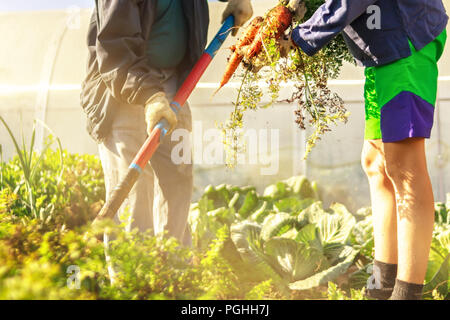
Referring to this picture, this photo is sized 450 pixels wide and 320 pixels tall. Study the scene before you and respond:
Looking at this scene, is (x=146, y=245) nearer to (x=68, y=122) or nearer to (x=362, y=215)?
(x=362, y=215)

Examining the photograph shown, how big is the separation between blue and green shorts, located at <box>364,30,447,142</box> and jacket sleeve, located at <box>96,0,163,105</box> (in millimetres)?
828

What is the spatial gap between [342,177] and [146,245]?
2857 millimetres

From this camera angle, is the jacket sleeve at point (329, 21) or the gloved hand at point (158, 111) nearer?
the jacket sleeve at point (329, 21)

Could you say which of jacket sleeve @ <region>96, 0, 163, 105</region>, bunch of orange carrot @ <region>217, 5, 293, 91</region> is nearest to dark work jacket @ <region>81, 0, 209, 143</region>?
jacket sleeve @ <region>96, 0, 163, 105</region>

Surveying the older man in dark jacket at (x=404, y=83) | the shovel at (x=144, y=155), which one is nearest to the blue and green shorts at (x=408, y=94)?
the older man in dark jacket at (x=404, y=83)

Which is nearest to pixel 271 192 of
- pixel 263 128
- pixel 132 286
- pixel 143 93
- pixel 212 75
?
pixel 263 128

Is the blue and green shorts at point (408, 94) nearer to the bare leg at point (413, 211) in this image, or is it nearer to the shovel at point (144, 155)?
the bare leg at point (413, 211)

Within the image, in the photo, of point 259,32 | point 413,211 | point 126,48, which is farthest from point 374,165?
point 126,48

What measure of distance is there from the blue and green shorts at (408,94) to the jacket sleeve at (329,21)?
0.71 feet

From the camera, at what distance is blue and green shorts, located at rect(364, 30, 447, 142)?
133cm

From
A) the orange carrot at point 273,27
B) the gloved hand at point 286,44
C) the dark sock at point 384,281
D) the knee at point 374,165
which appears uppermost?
the orange carrot at point 273,27

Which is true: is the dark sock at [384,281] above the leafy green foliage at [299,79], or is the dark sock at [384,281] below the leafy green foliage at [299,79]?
below

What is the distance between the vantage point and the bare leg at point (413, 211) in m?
1.36

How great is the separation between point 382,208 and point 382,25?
0.65 m
